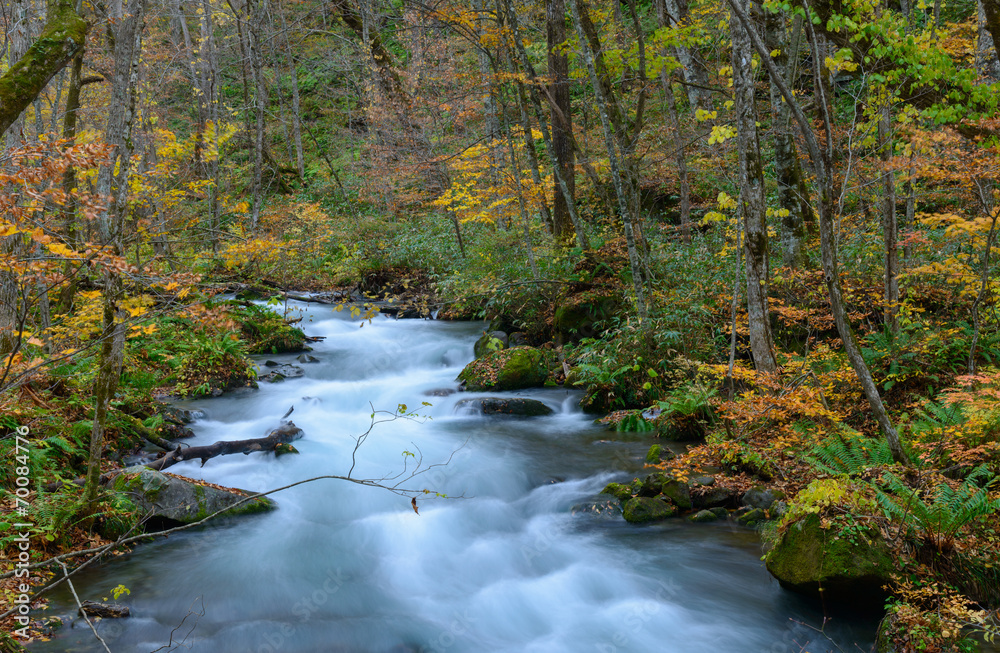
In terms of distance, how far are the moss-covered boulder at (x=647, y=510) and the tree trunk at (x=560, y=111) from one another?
7.10 m

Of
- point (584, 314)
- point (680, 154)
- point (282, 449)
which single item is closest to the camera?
point (282, 449)

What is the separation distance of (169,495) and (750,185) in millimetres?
6851

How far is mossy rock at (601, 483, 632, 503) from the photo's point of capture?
6.42 metres

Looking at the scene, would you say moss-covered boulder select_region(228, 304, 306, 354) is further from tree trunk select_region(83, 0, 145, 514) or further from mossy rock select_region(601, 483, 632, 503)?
mossy rock select_region(601, 483, 632, 503)

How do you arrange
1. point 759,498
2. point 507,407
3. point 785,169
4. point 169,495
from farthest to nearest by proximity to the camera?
point 507,407
point 785,169
point 169,495
point 759,498

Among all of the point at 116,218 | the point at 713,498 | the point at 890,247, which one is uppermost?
the point at 116,218

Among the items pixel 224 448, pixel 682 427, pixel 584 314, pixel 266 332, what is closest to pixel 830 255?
pixel 682 427

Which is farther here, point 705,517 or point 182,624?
point 705,517

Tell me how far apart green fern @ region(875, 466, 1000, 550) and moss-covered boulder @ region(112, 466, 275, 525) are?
589cm

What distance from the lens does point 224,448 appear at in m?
7.48

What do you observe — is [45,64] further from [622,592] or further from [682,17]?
[682,17]

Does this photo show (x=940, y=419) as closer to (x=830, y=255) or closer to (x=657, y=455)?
(x=830, y=255)

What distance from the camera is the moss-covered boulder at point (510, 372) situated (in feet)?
33.6

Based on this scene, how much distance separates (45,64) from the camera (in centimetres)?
505
